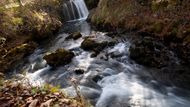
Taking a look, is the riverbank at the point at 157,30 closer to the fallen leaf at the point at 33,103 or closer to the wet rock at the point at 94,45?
the wet rock at the point at 94,45

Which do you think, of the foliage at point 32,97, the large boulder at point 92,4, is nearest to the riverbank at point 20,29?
the large boulder at point 92,4

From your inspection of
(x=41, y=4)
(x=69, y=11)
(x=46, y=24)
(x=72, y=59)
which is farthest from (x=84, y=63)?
(x=69, y=11)

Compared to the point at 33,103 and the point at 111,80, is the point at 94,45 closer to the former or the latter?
the point at 111,80

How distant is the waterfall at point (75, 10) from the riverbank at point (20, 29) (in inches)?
143

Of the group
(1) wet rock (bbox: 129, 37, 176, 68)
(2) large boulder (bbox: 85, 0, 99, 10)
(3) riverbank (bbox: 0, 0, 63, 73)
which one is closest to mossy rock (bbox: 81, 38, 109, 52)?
(1) wet rock (bbox: 129, 37, 176, 68)

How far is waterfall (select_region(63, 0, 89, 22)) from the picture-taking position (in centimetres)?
3225

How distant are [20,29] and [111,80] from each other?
1256 cm

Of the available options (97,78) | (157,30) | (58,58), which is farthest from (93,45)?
(97,78)

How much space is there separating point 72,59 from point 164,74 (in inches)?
204

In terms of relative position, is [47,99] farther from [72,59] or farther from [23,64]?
[23,64]

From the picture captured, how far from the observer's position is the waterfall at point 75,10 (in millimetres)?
32250

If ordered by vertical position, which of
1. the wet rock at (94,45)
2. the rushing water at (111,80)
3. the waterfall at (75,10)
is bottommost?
the rushing water at (111,80)

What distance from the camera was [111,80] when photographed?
10.7m

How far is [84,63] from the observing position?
44.4 ft
